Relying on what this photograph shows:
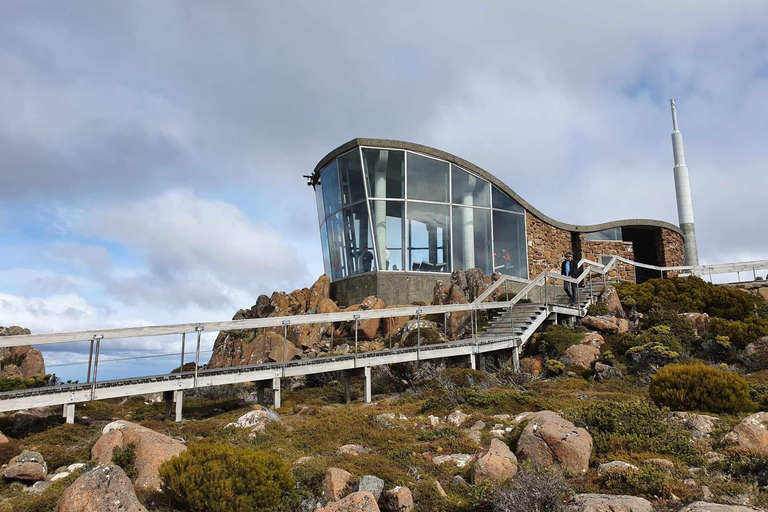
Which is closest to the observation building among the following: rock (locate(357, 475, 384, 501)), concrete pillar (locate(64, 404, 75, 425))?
concrete pillar (locate(64, 404, 75, 425))

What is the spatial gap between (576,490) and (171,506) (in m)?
4.27

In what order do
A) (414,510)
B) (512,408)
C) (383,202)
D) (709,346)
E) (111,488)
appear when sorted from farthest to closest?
(383,202) → (709,346) → (512,408) → (414,510) → (111,488)

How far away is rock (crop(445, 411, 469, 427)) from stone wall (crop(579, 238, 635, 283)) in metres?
20.6

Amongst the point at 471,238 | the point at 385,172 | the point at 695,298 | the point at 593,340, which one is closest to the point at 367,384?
the point at 593,340

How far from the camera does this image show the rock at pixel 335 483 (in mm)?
A: 5328

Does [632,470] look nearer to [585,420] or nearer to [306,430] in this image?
[585,420]

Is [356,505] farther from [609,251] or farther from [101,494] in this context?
[609,251]

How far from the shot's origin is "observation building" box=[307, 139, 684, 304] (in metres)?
21.7

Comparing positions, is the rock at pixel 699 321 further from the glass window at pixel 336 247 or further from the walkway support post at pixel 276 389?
the glass window at pixel 336 247

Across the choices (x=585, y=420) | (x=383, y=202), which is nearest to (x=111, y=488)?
(x=585, y=420)

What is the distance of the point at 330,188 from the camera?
24.6 metres

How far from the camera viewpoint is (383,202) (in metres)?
21.8

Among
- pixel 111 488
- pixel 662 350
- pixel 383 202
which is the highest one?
pixel 383 202

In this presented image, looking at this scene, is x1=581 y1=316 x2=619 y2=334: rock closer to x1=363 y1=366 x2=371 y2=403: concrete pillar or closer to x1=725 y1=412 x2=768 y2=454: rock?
x1=363 y1=366 x2=371 y2=403: concrete pillar
